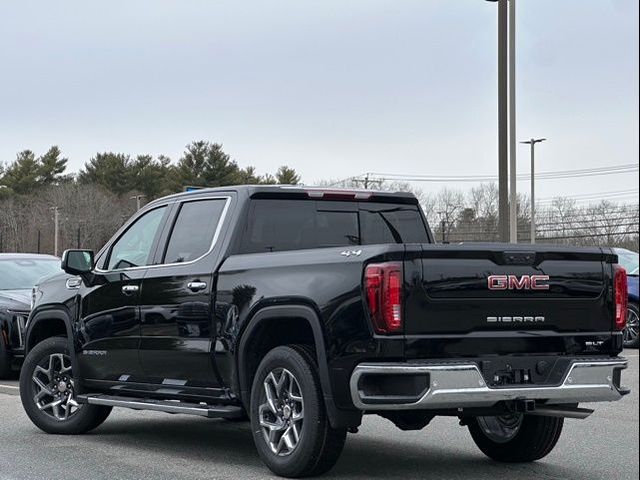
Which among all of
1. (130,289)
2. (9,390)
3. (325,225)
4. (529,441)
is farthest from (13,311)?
(529,441)

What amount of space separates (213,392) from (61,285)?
2541mm

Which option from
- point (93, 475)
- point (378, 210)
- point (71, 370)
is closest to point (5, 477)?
point (93, 475)

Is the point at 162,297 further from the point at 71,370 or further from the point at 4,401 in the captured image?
the point at 4,401

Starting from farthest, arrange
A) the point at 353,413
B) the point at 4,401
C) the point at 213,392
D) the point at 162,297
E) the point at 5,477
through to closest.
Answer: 1. the point at 4,401
2. the point at 162,297
3. the point at 213,392
4. the point at 5,477
5. the point at 353,413

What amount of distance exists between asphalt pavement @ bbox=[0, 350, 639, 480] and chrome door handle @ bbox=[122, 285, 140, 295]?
4.06ft

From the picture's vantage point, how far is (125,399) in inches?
356

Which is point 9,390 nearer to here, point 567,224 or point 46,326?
point 46,326

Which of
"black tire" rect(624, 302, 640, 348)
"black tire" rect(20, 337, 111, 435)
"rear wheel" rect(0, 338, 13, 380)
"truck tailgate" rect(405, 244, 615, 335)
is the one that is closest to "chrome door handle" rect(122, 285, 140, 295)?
"black tire" rect(20, 337, 111, 435)

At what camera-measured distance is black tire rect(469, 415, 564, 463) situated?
8.20 metres

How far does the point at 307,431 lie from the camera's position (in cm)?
718

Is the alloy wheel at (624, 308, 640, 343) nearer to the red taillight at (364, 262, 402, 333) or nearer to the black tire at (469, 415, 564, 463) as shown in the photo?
the black tire at (469, 415, 564, 463)

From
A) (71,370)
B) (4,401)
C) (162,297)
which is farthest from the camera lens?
(4,401)

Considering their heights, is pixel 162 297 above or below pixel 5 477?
above

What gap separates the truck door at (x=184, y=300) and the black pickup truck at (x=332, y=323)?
1 cm
